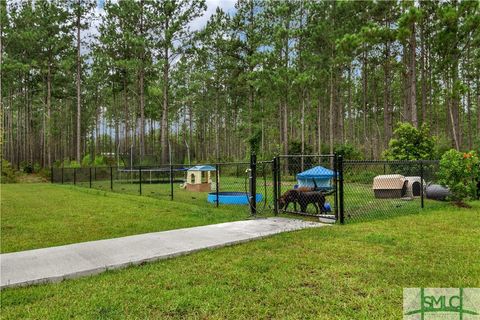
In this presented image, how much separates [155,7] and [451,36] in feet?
66.2

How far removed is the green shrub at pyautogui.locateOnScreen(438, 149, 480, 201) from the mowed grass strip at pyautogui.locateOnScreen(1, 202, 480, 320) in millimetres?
4057

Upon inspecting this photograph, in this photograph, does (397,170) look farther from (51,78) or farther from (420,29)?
(51,78)

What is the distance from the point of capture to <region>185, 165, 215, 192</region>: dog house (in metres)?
15.7

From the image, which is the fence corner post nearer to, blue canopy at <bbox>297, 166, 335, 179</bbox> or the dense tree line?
blue canopy at <bbox>297, 166, 335, 179</bbox>

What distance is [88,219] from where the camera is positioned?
7.92 metres

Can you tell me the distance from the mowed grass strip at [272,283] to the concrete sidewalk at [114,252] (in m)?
0.22

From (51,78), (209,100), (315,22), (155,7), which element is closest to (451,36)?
(315,22)

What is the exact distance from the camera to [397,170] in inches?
526

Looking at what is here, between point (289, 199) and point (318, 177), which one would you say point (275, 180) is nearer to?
point (289, 199)

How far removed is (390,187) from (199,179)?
26.3ft

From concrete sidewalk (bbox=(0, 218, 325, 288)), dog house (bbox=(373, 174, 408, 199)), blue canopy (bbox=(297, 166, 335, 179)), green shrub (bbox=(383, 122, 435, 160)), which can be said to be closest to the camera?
concrete sidewalk (bbox=(0, 218, 325, 288))

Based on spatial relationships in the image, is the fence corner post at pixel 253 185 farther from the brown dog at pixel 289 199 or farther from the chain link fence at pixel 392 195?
the chain link fence at pixel 392 195

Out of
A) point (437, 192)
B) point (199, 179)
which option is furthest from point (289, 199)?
point (199, 179)

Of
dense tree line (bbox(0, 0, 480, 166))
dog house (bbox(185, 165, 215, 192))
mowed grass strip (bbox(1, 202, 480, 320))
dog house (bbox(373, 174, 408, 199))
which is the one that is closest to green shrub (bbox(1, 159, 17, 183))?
dense tree line (bbox(0, 0, 480, 166))
